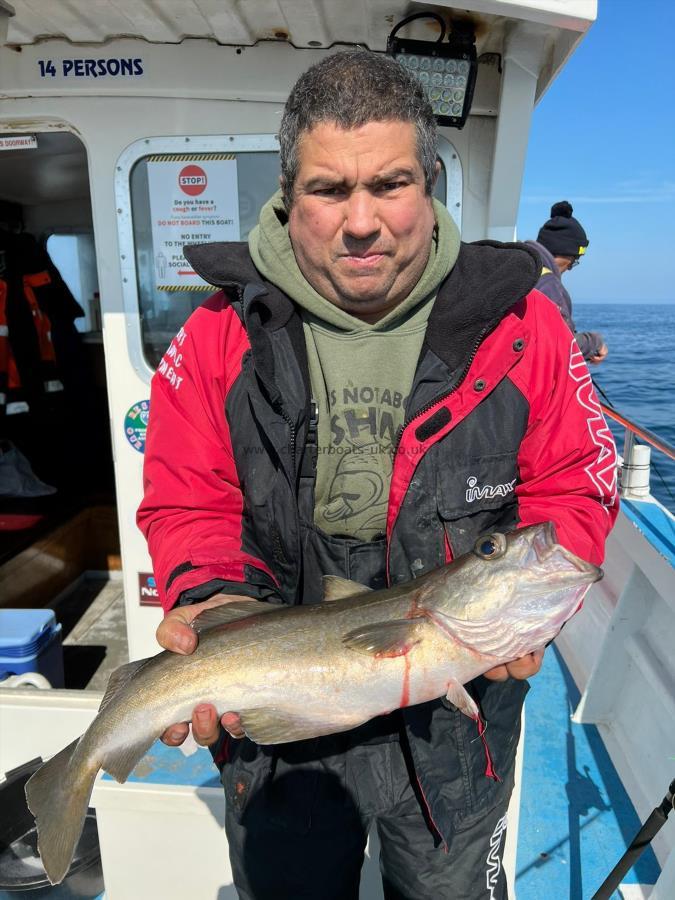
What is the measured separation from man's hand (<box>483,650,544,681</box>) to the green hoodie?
1.83ft

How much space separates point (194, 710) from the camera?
193 cm

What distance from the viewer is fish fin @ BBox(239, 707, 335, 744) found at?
76.4 inches

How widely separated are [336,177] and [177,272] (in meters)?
2.18

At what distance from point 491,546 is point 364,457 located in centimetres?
57

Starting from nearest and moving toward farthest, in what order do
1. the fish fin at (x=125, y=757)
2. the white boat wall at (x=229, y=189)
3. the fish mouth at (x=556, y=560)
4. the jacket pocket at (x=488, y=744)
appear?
the fish mouth at (x=556, y=560) → the fish fin at (x=125, y=757) → the jacket pocket at (x=488, y=744) → the white boat wall at (x=229, y=189)

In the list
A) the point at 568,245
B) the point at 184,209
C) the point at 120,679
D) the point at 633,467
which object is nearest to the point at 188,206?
the point at 184,209

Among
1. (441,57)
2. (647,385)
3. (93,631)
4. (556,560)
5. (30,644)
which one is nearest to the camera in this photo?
(556,560)

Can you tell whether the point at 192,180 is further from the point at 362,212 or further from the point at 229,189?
the point at 362,212

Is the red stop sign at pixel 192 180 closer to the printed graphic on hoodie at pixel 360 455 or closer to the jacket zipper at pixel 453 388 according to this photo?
the printed graphic on hoodie at pixel 360 455

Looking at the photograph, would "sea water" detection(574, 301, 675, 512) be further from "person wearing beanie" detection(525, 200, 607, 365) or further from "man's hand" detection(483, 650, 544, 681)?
"man's hand" detection(483, 650, 544, 681)

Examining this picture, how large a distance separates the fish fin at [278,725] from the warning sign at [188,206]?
264cm

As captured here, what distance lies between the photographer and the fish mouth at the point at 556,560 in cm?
175

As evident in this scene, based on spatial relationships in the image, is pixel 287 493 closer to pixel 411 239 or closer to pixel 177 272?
pixel 411 239

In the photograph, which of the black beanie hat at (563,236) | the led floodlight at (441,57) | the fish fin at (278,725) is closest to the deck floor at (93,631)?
the fish fin at (278,725)
